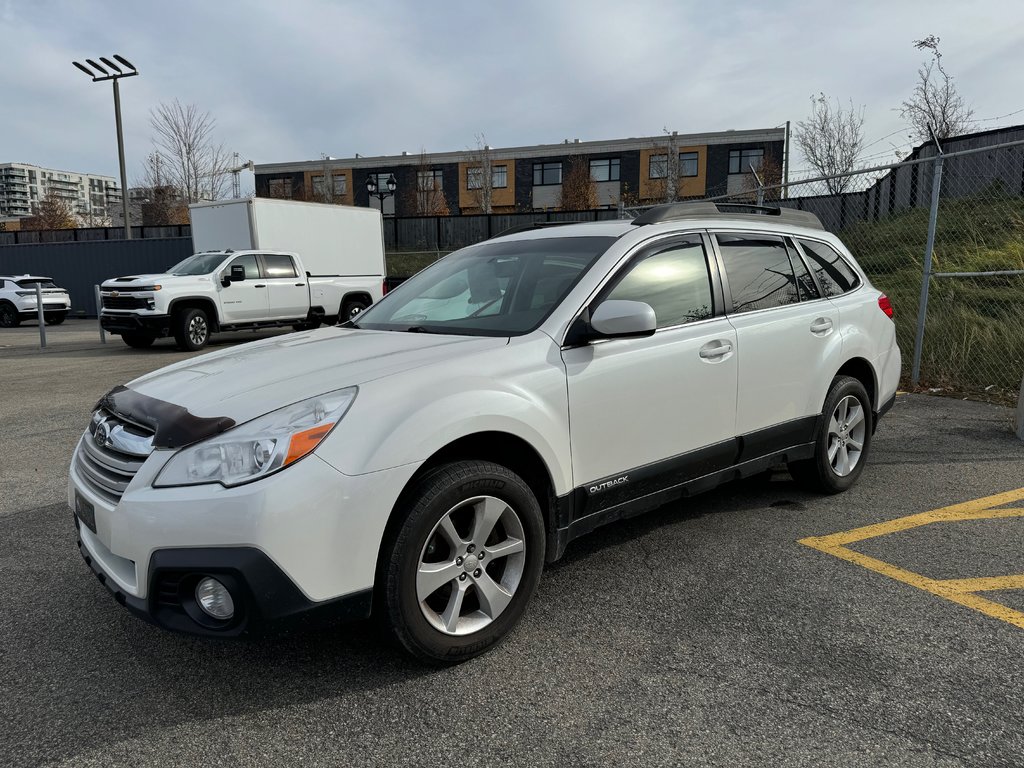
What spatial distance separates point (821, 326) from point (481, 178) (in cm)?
4651

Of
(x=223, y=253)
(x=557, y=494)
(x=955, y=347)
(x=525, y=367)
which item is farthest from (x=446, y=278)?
(x=223, y=253)

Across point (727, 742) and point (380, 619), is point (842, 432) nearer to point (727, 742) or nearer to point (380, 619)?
point (727, 742)

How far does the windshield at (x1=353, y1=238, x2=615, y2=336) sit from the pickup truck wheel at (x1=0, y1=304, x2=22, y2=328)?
874 inches

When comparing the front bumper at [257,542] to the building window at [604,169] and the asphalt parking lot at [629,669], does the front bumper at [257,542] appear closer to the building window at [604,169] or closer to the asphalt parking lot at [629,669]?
the asphalt parking lot at [629,669]

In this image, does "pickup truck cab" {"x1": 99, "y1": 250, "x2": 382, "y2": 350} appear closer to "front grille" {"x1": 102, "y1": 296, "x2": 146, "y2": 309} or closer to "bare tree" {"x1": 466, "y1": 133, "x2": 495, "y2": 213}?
"front grille" {"x1": 102, "y1": 296, "x2": 146, "y2": 309}

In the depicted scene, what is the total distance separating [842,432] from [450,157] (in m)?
48.2

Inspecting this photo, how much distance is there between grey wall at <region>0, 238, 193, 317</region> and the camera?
26.5 m

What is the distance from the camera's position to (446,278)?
13.1 feet

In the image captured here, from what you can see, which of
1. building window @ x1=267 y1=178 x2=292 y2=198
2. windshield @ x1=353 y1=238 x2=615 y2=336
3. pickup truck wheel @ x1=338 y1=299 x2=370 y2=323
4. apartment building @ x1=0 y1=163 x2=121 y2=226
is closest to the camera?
windshield @ x1=353 y1=238 x2=615 y2=336

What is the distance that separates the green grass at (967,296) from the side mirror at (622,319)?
20.2 ft

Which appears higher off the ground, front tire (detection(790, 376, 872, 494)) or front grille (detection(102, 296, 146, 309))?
front grille (detection(102, 296, 146, 309))

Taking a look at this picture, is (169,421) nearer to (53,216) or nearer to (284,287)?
(284,287)

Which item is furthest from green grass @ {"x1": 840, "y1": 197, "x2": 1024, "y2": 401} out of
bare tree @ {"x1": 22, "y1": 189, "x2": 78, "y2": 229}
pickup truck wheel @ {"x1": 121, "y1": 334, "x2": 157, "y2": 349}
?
bare tree @ {"x1": 22, "y1": 189, "x2": 78, "y2": 229}

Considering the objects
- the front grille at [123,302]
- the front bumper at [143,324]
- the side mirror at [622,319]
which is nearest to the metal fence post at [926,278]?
the side mirror at [622,319]
